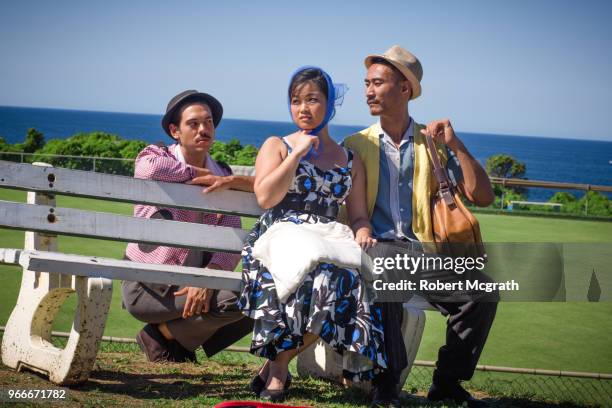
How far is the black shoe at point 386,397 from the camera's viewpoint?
13.0 feet

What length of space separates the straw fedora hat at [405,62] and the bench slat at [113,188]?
4.04 ft

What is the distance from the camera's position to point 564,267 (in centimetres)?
544

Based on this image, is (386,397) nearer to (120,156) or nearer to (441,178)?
→ (441,178)

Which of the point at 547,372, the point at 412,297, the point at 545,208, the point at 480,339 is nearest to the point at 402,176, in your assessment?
the point at 412,297

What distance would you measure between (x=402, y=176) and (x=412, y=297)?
0.73 m

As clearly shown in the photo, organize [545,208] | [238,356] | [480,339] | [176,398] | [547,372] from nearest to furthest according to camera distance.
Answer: [176,398]
[480,339]
[547,372]
[238,356]
[545,208]

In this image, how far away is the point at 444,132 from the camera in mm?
4559

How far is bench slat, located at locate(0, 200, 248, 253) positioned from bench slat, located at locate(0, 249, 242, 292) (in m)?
0.21

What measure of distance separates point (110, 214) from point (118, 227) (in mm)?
82

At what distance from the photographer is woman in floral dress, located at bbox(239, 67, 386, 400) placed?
12.7 ft

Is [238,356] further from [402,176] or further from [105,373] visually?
[402,176]

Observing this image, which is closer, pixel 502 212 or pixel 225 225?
pixel 225 225
